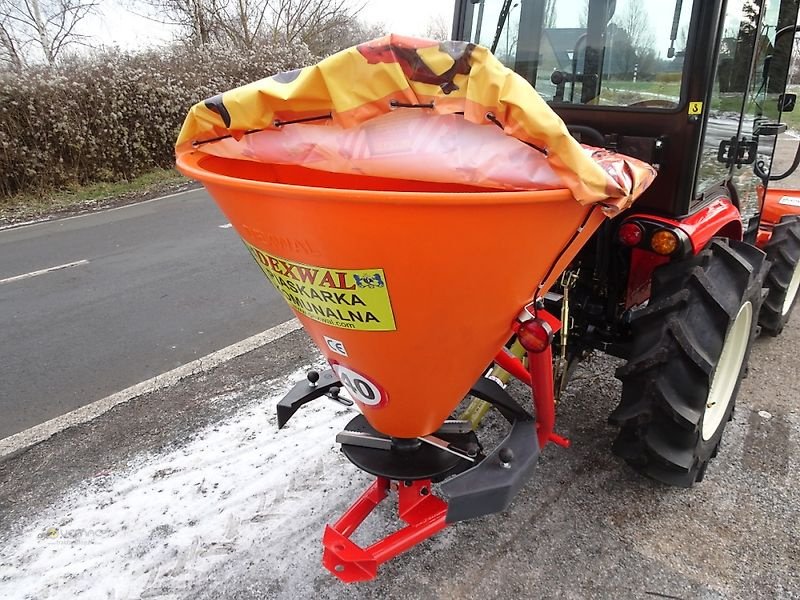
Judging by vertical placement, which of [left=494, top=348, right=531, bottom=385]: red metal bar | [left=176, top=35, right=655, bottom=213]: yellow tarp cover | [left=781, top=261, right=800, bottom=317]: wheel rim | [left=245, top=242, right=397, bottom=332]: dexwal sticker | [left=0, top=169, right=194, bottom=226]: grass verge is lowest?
[left=0, top=169, right=194, bottom=226]: grass verge


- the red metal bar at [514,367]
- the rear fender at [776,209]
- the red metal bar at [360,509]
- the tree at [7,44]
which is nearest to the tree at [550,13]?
the red metal bar at [514,367]

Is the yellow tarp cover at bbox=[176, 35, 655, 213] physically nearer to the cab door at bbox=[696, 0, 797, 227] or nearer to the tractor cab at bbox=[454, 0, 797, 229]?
A: the tractor cab at bbox=[454, 0, 797, 229]

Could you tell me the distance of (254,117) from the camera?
1.45m

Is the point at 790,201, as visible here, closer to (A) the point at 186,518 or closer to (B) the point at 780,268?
(B) the point at 780,268

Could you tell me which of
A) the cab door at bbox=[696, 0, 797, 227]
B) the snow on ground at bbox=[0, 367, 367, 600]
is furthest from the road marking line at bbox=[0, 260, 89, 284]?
the cab door at bbox=[696, 0, 797, 227]

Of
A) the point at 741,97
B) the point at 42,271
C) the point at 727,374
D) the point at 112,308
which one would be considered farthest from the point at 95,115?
the point at 727,374

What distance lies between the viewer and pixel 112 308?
4633 mm

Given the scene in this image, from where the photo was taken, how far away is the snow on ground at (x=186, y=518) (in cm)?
206

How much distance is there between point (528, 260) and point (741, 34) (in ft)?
5.42

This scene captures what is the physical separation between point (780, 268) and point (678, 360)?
1975 mm

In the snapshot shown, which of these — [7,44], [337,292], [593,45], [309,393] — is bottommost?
[309,393]

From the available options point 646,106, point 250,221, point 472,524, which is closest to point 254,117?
point 250,221

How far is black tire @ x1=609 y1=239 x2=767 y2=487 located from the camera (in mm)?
2096

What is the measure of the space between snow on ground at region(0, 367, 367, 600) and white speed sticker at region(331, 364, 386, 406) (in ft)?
2.48
